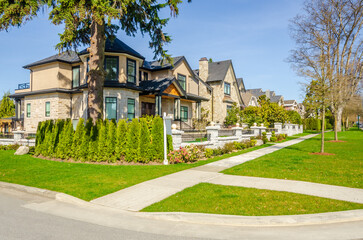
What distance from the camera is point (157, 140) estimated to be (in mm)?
11445

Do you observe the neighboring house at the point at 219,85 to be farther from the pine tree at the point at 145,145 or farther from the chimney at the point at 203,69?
the pine tree at the point at 145,145

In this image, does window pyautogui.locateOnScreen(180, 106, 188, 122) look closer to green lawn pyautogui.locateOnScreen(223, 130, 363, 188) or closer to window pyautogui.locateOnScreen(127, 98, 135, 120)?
window pyautogui.locateOnScreen(127, 98, 135, 120)

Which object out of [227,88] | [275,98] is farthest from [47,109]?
[275,98]

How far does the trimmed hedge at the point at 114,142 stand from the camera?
11406mm

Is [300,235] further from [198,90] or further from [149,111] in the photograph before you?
[198,90]

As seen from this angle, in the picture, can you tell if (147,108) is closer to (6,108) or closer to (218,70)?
(218,70)

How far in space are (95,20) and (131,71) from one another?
10491 mm

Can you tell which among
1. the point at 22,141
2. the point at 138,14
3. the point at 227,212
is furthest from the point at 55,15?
the point at 227,212

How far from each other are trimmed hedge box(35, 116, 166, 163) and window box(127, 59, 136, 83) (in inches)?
382

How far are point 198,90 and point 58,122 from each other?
2060cm

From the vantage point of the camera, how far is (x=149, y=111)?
25.1 meters

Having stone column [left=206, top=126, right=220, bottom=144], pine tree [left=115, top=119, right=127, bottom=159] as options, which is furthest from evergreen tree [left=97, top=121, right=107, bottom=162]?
stone column [left=206, top=126, right=220, bottom=144]

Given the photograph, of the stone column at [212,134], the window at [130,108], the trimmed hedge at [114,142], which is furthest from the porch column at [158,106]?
the trimmed hedge at [114,142]

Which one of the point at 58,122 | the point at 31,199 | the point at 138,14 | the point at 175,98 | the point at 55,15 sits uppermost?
the point at 138,14
